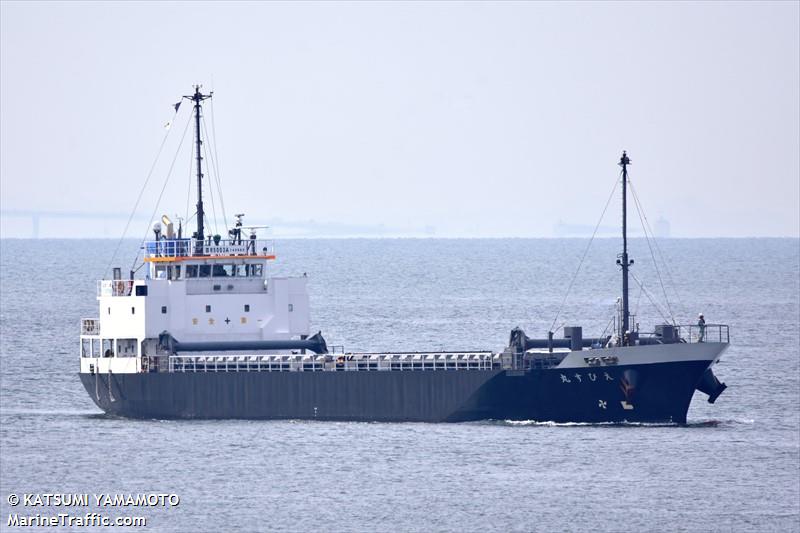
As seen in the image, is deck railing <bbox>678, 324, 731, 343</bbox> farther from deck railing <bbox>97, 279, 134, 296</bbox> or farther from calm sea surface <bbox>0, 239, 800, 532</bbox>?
deck railing <bbox>97, 279, 134, 296</bbox>

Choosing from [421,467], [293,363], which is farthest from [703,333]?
[293,363]

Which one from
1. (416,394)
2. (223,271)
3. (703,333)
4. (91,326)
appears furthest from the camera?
(91,326)

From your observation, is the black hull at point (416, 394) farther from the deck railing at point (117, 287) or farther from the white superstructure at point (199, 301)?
the deck railing at point (117, 287)

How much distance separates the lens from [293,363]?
71.2 m

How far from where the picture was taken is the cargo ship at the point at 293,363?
66.9 meters

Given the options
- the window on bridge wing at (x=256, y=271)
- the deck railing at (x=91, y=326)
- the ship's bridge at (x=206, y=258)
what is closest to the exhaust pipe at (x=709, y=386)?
the ship's bridge at (x=206, y=258)

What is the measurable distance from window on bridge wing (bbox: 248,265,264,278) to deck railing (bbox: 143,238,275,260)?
489 mm

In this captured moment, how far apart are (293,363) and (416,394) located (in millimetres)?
4857

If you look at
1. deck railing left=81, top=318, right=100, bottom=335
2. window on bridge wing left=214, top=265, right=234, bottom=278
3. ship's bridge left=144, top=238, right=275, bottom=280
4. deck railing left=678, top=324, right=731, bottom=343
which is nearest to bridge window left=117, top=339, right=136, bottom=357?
deck railing left=81, top=318, right=100, bottom=335

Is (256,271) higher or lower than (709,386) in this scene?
higher

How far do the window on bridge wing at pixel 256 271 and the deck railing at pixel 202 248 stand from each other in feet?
1.60

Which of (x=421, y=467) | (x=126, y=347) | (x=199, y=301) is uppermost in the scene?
(x=199, y=301)

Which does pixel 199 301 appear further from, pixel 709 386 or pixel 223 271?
A: pixel 709 386

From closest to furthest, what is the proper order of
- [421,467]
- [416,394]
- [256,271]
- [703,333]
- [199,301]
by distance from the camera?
[421,467], [703,333], [416,394], [199,301], [256,271]
